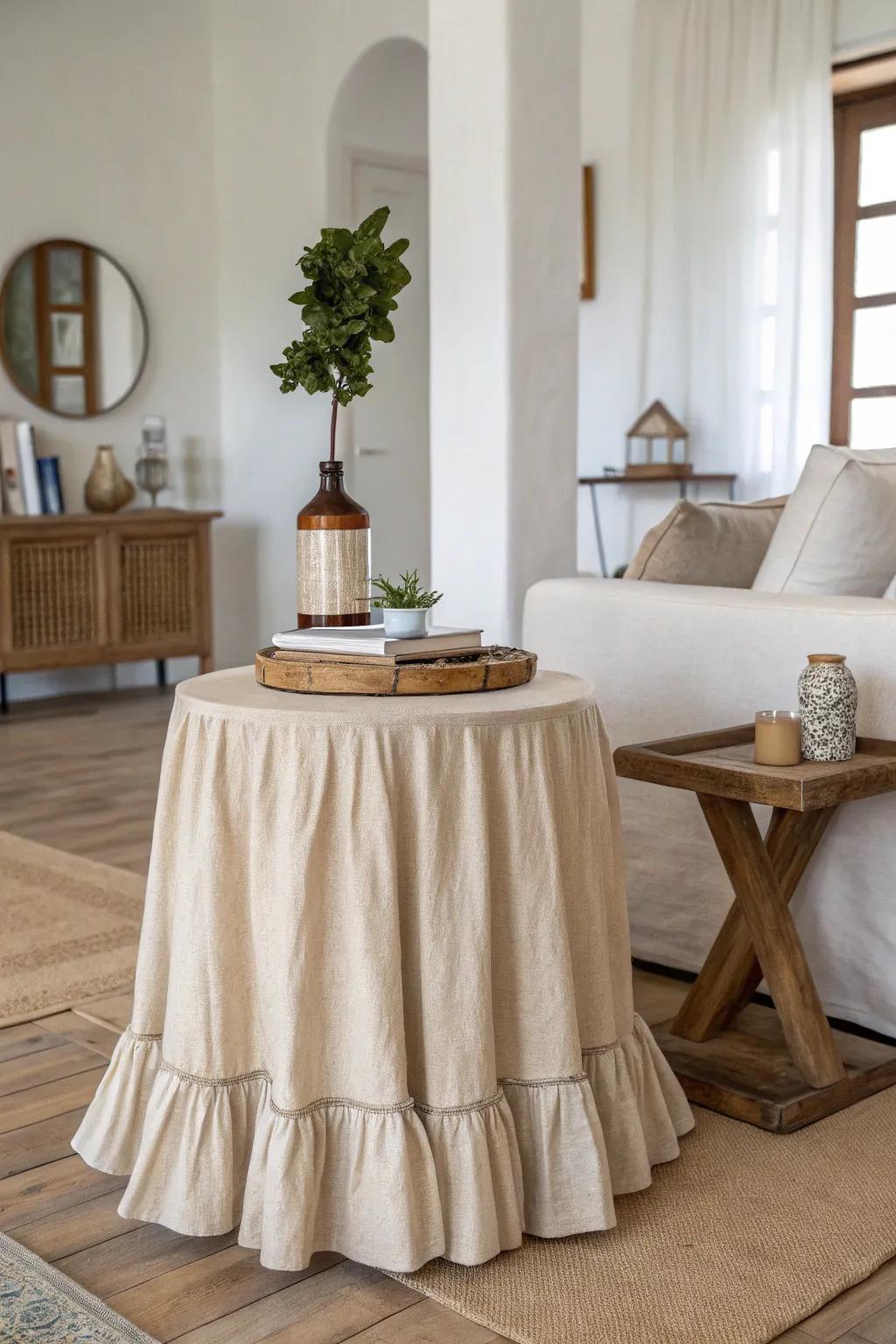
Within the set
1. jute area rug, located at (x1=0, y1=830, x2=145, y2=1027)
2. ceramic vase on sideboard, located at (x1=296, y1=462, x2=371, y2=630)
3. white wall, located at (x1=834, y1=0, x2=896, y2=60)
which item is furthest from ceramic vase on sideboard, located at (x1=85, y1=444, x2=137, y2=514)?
Answer: ceramic vase on sideboard, located at (x1=296, y1=462, x2=371, y2=630)

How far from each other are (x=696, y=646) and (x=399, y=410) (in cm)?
446

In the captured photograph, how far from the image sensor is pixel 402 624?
182 centimetres

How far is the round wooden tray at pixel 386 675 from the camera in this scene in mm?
1707

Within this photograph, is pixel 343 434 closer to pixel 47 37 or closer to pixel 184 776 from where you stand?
pixel 47 37

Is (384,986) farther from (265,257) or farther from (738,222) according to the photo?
(265,257)

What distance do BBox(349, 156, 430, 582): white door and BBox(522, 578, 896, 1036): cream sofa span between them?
155 inches

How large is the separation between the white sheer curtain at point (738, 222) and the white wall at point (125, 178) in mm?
2093

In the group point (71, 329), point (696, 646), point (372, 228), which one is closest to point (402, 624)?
point (372, 228)

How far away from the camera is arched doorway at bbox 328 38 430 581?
621cm

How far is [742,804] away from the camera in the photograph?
2002 mm

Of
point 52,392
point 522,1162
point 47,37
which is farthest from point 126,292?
point 522,1162

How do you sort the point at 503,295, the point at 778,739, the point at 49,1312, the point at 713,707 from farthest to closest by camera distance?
the point at 503,295
the point at 713,707
the point at 778,739
the point at 49,1312

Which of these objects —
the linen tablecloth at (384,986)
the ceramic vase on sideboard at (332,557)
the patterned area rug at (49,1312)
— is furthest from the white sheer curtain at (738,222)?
the patterned area rug at (49,1312)

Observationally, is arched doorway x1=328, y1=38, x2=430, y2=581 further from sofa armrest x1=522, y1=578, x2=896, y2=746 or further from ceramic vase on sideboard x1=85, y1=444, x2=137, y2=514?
sofa armrest x1=522, y1=578, x2=896, y2=746
